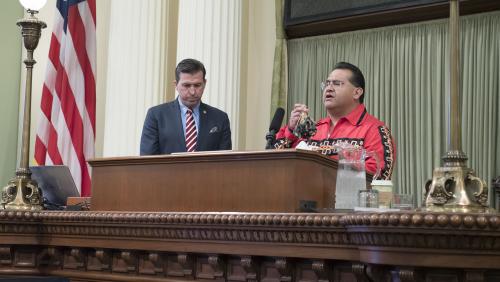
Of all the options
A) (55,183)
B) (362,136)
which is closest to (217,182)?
(55,183)

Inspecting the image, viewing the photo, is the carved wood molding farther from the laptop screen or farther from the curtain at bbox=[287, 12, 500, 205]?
the curtain at bbox=[287, 12, 500, 205]

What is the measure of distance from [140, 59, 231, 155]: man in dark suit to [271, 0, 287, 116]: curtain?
2581mm

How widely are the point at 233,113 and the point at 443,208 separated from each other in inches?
183

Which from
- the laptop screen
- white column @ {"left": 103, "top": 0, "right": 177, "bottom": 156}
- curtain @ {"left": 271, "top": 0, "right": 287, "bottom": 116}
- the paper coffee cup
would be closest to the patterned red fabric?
the laptop screen

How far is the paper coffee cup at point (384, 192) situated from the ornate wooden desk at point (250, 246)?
1.38 ft

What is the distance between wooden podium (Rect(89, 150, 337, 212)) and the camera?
240cm

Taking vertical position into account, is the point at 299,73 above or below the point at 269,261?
above

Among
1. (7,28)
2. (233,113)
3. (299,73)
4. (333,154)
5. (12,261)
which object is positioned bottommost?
(12,261)

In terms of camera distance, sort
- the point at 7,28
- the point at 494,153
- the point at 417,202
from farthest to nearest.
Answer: the point at 7,28
the point at 417,202
the point at 494,153

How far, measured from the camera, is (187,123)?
456 cm

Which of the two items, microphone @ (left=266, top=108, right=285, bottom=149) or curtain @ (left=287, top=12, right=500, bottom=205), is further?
curtain @ (left=287, top=12, right=500, bottom=205)

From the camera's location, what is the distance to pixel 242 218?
2.26 metres

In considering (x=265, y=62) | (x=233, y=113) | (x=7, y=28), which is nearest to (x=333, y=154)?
(x=233, y=113)

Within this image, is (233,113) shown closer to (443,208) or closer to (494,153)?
(494,153)
